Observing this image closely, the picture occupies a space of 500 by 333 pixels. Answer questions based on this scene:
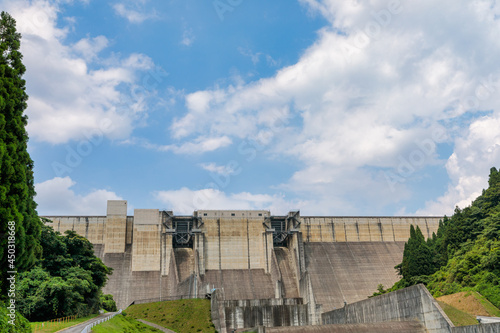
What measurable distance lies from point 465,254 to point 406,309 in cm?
1566

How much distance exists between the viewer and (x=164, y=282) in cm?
5294

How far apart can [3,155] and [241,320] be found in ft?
101

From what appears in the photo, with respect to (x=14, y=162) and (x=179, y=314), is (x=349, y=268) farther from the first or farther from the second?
(x=14, y=162)

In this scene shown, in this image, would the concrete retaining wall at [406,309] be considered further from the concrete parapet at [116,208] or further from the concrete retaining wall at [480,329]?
the concrete parapet at [116,208]

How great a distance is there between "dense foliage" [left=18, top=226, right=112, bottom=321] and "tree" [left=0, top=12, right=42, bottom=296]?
329 inches

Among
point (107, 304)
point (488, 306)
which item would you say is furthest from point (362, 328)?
point (107, 304)

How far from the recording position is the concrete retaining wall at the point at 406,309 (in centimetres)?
2142

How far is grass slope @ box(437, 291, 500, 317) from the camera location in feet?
79.8

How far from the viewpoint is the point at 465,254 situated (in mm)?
36750

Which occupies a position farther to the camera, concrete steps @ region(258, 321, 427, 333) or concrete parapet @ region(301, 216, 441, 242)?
concrete parapet @ region(301, 216, 441, 242)

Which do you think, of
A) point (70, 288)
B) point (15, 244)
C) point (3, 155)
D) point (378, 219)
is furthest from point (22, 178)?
point (378, 219)

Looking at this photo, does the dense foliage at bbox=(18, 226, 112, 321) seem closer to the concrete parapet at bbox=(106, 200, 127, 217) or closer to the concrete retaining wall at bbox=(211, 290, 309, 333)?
the concrete retaining wall at bbox=(211, 290, 309, 333)

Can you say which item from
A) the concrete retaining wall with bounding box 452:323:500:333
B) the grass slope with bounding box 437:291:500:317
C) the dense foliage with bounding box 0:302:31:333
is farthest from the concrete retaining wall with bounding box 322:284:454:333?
the dense foliage with bounding box 0:302:31:333

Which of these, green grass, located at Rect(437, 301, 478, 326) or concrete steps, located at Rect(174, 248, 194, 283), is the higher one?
concrete steps, located at Rect(174, 248, 194, 283)
